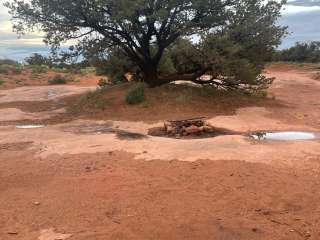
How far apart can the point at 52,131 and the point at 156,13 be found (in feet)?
16.9

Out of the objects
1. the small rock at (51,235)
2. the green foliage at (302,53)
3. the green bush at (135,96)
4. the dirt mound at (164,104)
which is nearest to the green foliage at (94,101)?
the dirt mound at (164,104)

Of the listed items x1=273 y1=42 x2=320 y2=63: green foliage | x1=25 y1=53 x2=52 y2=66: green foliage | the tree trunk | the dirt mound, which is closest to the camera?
the dirt mound

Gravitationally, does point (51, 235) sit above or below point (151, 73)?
below

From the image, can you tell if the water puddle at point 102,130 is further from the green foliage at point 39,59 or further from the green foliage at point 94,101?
the green foliage at point 39,59

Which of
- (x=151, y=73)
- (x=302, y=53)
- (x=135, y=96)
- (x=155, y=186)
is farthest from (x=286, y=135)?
(x=302, y=53)

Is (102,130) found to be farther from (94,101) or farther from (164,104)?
(94,101)

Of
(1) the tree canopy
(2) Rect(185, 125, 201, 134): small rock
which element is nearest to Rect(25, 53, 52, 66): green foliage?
(1) the tree canopy

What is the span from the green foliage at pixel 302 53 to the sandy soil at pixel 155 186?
3450 cm

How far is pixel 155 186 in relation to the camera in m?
7.61

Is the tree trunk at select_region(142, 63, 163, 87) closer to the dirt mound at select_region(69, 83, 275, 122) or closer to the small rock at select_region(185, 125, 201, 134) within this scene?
the dirt mound at select_region(69, 83, 275, 122)

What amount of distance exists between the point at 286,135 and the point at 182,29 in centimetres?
614

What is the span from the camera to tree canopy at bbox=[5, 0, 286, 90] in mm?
16094

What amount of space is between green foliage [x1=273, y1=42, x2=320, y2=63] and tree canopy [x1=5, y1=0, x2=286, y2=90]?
28970 mm

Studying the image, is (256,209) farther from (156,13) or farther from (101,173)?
(156,13)
